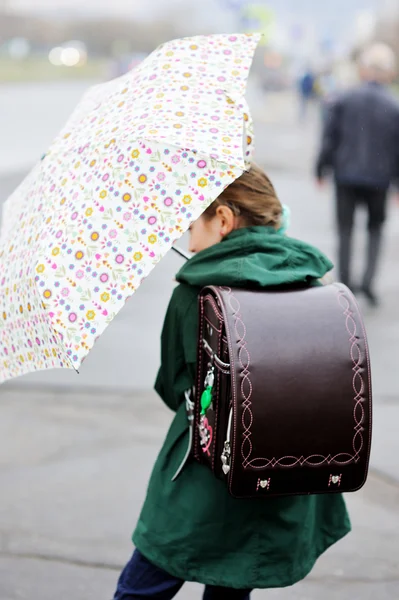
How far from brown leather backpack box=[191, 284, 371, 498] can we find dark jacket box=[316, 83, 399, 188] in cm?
550

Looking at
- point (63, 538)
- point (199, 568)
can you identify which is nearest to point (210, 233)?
point (199, 568)

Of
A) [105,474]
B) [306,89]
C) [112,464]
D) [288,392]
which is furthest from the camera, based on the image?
[306,89]

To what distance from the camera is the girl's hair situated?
2596mm

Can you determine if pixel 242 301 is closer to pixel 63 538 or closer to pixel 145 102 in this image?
pixel 145 102

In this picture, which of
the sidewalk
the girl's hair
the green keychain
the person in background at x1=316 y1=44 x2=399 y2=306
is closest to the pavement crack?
the sidewalk

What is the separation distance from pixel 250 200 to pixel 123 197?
370 mm

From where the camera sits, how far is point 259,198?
261 cm

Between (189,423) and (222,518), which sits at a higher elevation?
(189,423)

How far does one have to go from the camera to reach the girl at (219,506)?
8.33 feet

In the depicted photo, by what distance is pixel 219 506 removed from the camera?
2.55 m

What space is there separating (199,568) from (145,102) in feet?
4.02

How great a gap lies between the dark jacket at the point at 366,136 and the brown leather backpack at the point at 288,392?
217 inches

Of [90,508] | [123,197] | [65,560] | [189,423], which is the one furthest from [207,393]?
[90,508]

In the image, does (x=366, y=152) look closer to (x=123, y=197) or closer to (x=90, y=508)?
(x=90, y=508)
